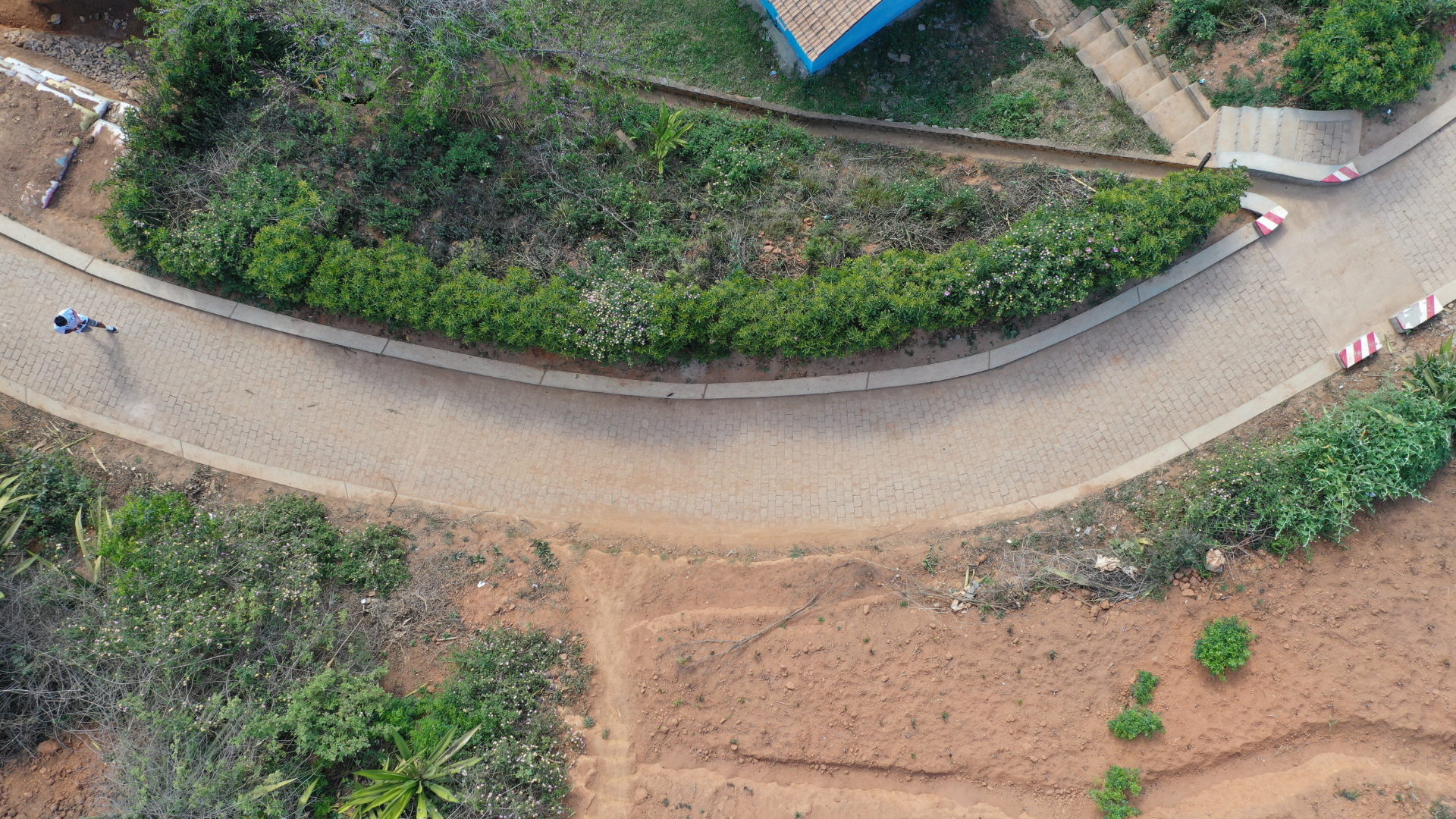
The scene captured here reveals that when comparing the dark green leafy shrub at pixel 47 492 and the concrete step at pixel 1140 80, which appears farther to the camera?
the concrete step at pixel 1140 80

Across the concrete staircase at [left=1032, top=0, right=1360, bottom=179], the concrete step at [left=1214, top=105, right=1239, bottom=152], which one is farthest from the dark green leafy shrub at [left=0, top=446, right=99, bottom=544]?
the concrete step at [left=1214, top=105, right=1239, bottom=152]

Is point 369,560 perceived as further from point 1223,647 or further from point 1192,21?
point 1192,21

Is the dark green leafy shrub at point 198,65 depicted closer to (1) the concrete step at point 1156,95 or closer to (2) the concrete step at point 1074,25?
(2) the concrete step at point 1074,25

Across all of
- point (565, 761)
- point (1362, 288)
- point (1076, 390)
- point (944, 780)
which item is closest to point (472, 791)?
point (565, 761)

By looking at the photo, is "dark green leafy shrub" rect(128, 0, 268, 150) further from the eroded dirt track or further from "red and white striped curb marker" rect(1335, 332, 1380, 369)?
"red and white striped curb marker" rect(1335, 332, 1380, 369)

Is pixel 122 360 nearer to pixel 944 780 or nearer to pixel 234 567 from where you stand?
pixel 234 567

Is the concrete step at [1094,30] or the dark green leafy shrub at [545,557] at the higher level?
the concrete step at [1094,30]

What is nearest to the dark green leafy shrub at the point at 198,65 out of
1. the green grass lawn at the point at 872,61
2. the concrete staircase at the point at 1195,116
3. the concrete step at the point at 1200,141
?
the green grass lawn at the point at 872,61
